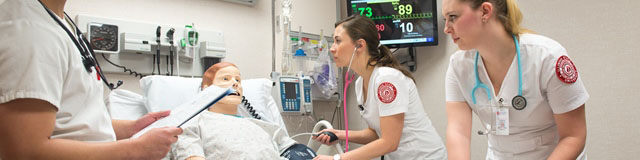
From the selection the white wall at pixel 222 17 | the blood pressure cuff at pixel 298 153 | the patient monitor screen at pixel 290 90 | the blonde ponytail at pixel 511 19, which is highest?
the white wall at pixel 222 17

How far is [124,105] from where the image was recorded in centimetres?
218

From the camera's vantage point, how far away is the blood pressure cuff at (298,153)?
201cm

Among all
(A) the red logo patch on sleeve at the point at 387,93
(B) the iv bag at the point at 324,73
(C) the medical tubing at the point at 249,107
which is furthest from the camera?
(B) the iv bag at the point at 324,73

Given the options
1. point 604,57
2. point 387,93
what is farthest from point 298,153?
point 604,57

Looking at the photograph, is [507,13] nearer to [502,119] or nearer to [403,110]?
[502,119]

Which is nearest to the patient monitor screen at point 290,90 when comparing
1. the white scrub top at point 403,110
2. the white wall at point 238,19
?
the white wall at point 238,19

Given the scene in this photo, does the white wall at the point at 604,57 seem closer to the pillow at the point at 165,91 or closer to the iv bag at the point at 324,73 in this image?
the iv bag at the point at 324,73

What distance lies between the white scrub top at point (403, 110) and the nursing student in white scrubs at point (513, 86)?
0.36 metres

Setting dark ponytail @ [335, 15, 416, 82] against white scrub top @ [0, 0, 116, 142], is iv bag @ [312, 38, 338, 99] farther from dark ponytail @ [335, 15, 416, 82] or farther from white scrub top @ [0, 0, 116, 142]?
white scrub top @ [0, 0, 116, 142]

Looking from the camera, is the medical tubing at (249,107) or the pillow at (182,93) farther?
the medical tubing at (249,107)

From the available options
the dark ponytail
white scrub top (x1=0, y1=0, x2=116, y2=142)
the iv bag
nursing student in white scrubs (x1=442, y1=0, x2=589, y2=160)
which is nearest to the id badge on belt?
nursing student in white scrubs (x1=442, y1=0, x2=589, y2=160)

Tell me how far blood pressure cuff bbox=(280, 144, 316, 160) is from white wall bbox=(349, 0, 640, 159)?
145 cm

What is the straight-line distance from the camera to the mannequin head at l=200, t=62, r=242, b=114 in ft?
6.60

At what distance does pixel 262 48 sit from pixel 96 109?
204 centimetres
